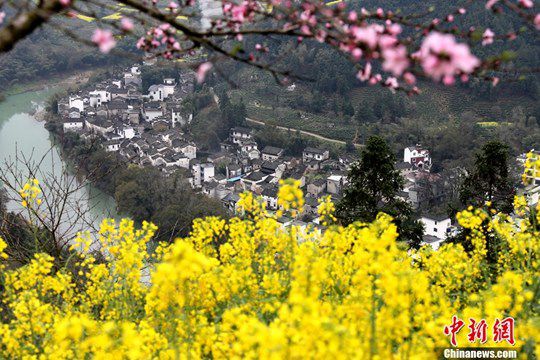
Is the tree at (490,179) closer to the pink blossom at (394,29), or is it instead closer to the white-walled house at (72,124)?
the pink blossom at (394,29)

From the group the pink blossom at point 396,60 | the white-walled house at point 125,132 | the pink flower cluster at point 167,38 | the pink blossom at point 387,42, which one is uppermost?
the white-walled house at point 125,132

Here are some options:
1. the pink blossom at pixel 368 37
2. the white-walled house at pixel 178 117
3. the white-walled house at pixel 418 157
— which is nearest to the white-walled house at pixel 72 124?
the white-walled house at pixel 178 117

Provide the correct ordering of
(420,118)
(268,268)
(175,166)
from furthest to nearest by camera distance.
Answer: (420,118), (175,166), (268,268)

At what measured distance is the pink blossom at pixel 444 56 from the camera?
5.38 feet

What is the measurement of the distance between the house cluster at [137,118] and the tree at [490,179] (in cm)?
2246

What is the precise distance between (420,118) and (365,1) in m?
20.8

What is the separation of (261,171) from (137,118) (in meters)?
13.9

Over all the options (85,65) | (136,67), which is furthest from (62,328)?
(85,65)

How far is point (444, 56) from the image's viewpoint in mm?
1689

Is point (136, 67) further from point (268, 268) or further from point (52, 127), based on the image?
point (268, 268)

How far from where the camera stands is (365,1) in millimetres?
55906

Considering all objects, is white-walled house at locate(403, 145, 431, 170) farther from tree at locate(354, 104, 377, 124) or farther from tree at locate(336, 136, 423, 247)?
tree at locate(336, 136, 423, 247)

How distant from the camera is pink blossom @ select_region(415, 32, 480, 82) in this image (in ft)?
5.38

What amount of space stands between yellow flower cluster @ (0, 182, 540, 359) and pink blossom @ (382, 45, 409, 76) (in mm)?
944
